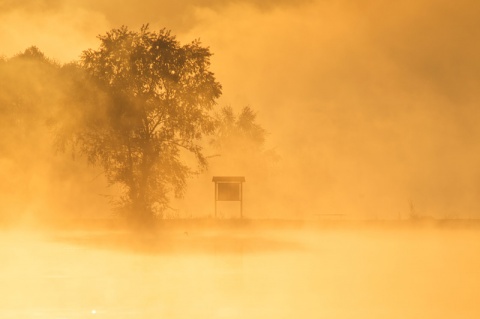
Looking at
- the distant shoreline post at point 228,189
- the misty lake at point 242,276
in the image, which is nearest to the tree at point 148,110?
the distant shoreline post at point 228,189

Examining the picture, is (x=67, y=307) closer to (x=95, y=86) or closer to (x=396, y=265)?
(x=396, y=265)

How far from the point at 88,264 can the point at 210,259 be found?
3324 millimetres

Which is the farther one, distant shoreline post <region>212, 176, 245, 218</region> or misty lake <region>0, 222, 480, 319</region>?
distant shoreline post <region>212, 176, 245, 218</region>

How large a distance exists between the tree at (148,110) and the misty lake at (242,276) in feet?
31.9

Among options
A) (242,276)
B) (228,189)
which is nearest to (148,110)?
(228,189)

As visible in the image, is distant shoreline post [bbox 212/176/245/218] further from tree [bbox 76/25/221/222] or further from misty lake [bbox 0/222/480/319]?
misty lake [bbox 0/222/480/319]

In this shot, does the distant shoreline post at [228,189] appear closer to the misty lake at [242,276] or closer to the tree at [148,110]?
the tree at [148,110]

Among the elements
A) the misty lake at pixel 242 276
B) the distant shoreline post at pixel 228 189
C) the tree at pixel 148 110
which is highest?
the tree at pixel 148 110

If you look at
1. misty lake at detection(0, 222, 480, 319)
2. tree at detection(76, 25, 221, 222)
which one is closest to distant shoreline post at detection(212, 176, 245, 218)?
tree at detection(76, 25, 221, 222)

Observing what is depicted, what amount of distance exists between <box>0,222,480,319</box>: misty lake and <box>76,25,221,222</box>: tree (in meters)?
9.71

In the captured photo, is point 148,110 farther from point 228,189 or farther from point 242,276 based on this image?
point 242,276

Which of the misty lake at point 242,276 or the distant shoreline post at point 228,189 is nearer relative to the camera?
the misty lake at point 242,276

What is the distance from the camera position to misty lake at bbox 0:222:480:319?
39.5 ft

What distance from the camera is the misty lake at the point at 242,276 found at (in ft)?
39.5
